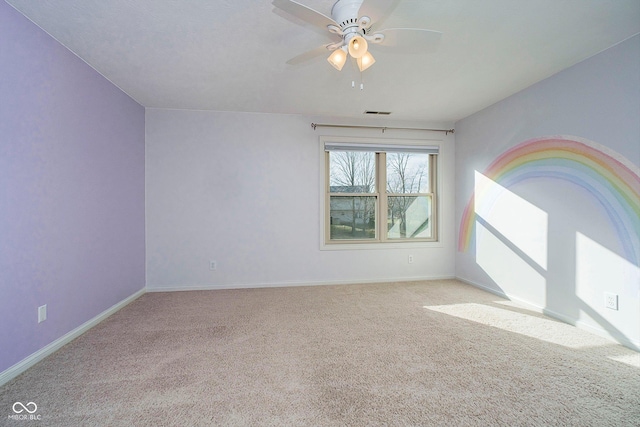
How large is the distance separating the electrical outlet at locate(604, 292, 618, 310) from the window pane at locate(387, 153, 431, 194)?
7.97 feet

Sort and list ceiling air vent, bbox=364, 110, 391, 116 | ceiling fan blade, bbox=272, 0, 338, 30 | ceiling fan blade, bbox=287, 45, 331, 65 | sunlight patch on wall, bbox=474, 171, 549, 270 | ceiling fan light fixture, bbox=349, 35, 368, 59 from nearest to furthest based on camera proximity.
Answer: ceiling fan blade, bbox=272, 0, 338, 30 < ceiling fan light fixture, bbox=349, 35, 368, 59 < ceiling fan blade, bbox=287, 45, 331, 65 < sunlight patch on wall, bbox=474, 171, 549, 270 < ceiling air vent, bbox=364, 110, 391, 116

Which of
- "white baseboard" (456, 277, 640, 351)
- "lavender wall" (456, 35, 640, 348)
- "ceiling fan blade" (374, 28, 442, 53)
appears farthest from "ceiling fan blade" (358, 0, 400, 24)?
"white baseboard" (456, 277, 640, 351)

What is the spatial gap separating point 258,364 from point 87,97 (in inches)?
111

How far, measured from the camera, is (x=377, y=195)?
4297 millimetres

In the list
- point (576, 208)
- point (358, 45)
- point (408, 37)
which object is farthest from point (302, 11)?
point (576, 208)

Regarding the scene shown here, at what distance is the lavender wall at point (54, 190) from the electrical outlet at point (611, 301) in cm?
452

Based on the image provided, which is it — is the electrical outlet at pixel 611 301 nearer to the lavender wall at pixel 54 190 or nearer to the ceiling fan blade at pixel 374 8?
the ceiling fan blade at pixel 374 8

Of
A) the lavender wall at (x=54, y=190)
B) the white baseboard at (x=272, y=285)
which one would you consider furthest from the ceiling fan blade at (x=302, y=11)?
the white baseboard at (x=272, y=285)

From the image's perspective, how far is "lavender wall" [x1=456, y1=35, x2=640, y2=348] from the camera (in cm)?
224

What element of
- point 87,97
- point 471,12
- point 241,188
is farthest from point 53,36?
point 471,12

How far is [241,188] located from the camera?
153 inches

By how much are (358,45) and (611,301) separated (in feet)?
9.60

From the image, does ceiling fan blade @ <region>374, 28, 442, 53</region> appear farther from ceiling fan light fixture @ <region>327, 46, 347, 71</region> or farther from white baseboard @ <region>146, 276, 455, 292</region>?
white baseboard @ <region>146, 276, 455, 292</region>

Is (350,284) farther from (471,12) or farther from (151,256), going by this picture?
(471,12)
